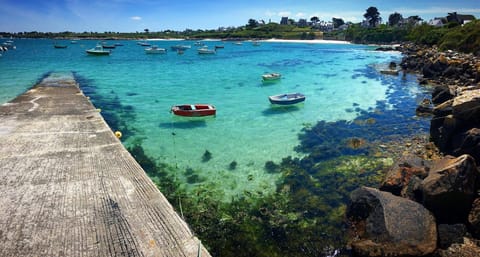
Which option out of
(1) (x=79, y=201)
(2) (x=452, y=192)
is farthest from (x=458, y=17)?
(1) (x=79, y=201)

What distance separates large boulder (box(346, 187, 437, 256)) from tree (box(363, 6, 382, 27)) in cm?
19519

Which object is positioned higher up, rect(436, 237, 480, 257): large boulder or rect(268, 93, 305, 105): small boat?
rect(268, 93, 305, 105): small boat

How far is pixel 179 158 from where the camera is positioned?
18.1 m

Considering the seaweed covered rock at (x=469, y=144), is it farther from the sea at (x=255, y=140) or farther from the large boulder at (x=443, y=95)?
the large boulder at (x=443, y=95)

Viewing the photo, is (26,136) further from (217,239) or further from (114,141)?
(217,239)

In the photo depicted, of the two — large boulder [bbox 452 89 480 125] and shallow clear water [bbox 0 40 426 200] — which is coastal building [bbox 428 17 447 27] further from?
large boulder [bbox 452 89 480 125]

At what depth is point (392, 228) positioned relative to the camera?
955 cm

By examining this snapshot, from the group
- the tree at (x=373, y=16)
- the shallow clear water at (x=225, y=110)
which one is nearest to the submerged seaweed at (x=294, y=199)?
the shallow clear water at (x=225, y=110)

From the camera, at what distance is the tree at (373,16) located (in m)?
177

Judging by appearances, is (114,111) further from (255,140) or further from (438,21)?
(438,21)

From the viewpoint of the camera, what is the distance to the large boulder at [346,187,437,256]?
362 inches

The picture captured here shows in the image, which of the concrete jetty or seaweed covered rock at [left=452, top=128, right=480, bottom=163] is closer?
the concrete jetty

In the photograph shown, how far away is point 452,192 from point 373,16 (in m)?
195

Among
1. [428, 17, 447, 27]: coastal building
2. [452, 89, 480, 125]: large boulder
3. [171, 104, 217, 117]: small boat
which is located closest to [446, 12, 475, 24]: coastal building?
[428, 17, 447, 27]: coastal building
